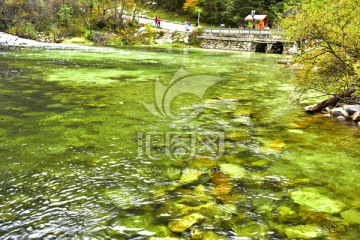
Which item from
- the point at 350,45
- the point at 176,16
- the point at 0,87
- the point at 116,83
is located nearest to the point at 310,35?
the point at 350,45

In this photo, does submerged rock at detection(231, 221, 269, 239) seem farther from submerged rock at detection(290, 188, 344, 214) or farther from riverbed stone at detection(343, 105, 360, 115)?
riverbed stone at detection(343, 105, 360, 115)

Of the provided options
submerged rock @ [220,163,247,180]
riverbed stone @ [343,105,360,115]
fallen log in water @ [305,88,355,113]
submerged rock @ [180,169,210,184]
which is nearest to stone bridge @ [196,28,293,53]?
fallen log in water @ [305,88,355,113]

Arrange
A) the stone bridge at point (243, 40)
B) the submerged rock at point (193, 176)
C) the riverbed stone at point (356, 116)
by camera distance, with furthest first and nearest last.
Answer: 1. the stone bridge at point (243, 40)
2. the riverbed stone at point (356, 116)
3. the submerged rock at point (193, 176)

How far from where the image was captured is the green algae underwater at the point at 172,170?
3.23m

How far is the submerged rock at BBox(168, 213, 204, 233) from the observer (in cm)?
316

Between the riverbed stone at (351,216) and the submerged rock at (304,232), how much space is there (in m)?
0.43

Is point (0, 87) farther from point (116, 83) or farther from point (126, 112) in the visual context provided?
point (126, 112)

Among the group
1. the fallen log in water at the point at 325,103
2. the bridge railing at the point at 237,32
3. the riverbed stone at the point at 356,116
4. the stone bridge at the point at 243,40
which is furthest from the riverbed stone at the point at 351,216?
the bridge railing at the point at 237,32

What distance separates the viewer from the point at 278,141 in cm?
581

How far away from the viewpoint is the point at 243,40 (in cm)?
3184

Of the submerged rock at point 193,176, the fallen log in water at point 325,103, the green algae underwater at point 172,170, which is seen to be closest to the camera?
the green algae underwater at point 172,170

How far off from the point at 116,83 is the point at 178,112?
4.26 meters

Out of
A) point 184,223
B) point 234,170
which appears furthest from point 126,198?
point 234,170

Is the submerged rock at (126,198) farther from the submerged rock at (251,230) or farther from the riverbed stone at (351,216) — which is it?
the riverbed stone at (351,216)
